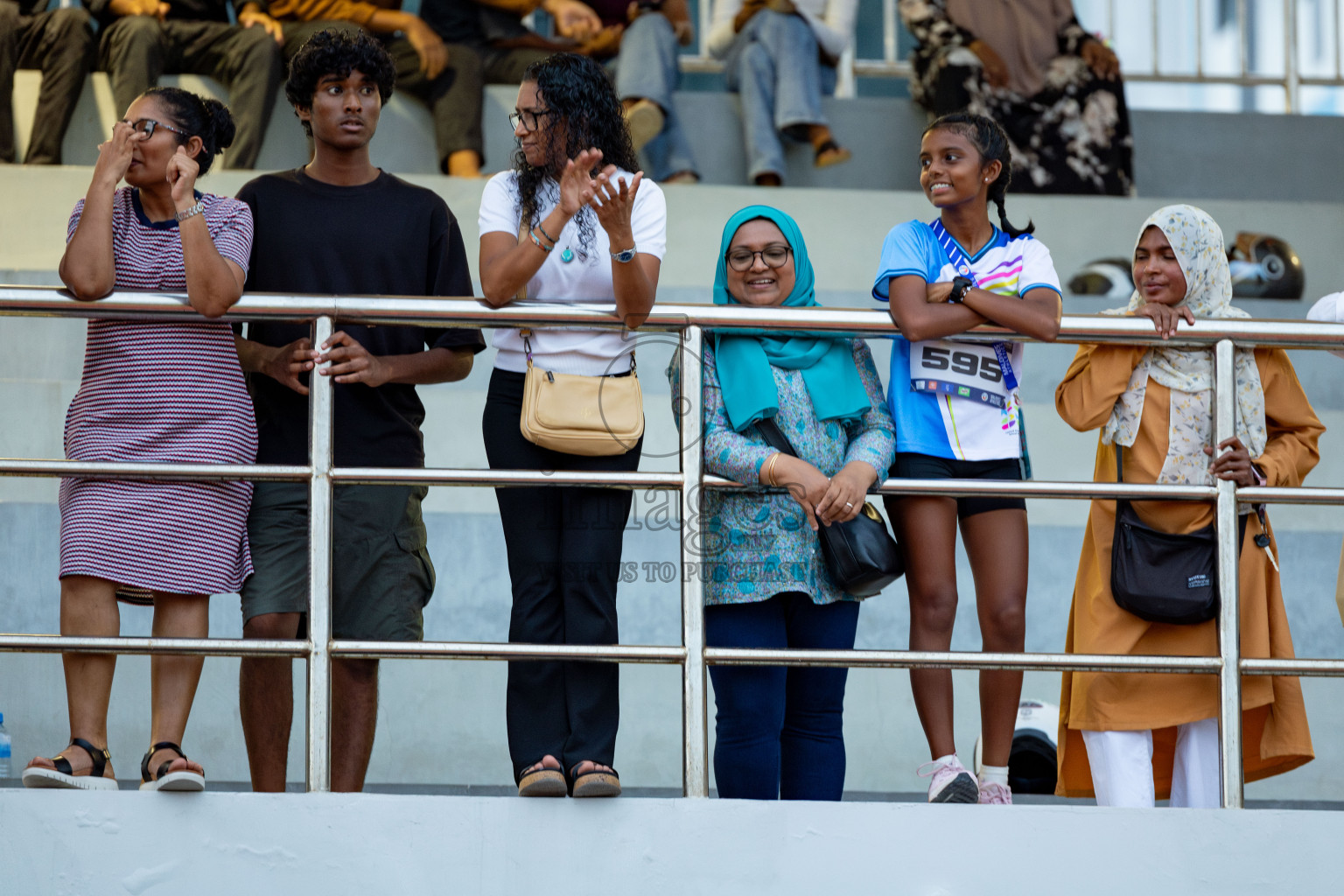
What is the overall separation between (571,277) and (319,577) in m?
0.77

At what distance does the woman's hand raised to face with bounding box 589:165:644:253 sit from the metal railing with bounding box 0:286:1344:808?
159 millimetres

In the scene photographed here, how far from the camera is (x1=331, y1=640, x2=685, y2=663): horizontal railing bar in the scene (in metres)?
2.62

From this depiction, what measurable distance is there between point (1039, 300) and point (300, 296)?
1471 mm

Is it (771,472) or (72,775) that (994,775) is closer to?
(771,472)

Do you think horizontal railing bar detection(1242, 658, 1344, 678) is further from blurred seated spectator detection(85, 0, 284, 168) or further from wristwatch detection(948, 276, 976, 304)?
blurred seated spectator detection(85, 0, 284, 168)

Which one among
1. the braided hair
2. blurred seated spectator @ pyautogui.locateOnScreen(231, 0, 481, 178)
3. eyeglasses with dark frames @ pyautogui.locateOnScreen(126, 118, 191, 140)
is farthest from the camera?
blurred seated spectator @ pyautogui.locateOnScreen(231, 0, 481, 178)

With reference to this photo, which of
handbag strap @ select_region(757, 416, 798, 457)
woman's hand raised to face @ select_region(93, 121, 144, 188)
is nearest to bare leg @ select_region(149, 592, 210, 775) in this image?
woman's hand raised to face @ select_region(93, 121, 144, 188)

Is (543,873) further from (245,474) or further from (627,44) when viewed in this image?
(627,44)

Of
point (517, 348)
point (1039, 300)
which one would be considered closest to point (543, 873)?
point (517, 348)

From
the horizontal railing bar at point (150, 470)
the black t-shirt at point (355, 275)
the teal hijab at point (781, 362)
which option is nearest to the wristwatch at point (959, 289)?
the teal hijab at point (781, 362)

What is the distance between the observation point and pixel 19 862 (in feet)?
8.45

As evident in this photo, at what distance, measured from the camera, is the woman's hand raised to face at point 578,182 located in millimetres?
2654

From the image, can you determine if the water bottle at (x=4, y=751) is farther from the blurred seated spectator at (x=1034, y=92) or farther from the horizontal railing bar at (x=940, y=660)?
the blurred seated spectator at (x=1034, y=92)

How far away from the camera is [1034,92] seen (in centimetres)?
616
